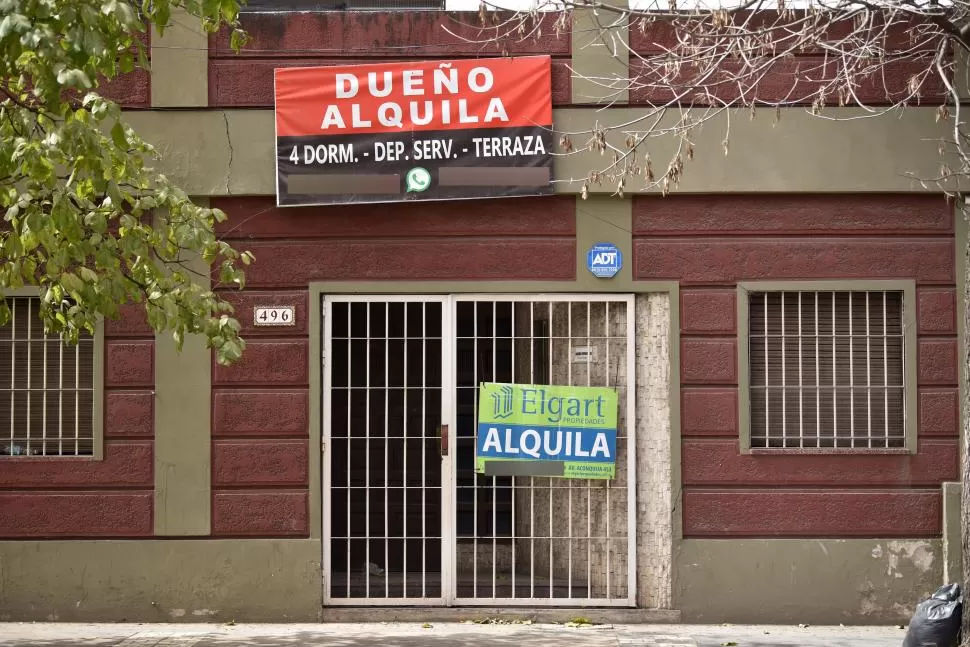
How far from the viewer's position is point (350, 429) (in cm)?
927

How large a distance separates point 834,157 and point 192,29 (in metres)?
4.83

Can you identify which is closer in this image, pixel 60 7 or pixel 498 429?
pixel 60 7

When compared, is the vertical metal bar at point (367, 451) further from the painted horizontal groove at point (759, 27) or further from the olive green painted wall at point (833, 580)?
the painted horizontal groove at point (759, 27)

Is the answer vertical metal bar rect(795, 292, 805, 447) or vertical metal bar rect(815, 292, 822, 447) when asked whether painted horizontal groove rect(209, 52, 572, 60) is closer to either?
vertical metal bar rect(795, 292, 805, 447)

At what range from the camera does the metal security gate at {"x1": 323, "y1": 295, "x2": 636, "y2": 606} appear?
9250mm

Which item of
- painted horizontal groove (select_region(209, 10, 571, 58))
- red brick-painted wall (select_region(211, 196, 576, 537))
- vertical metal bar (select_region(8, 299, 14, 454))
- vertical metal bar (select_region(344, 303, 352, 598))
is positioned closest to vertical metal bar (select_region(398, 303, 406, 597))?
vertical metal bar (select_region(344, 303, 352, 598))

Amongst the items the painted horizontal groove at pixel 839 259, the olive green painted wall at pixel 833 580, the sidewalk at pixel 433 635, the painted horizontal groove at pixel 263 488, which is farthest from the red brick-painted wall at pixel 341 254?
the olive green painted wall at pixel 833 580

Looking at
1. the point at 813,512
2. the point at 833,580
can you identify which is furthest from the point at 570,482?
the point at 833,580

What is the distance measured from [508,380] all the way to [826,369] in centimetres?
236

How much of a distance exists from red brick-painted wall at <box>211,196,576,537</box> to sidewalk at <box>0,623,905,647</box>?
1435 mm

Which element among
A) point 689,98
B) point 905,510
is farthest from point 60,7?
point 905,510

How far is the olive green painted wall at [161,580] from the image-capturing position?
29.6 ft

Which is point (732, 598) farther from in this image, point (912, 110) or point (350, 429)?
point (912, 110)

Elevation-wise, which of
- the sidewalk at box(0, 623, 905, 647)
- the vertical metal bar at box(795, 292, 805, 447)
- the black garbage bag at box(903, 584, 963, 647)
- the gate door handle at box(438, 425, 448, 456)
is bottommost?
the sidewalk at box(0, 623, 905, 647)
